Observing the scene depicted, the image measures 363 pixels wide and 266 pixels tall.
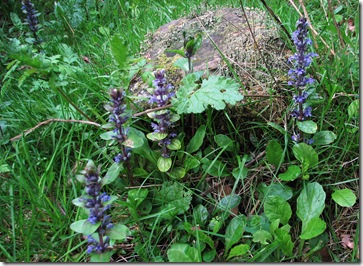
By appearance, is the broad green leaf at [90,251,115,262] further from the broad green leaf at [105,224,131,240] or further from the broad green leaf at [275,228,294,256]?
the broad green leaf at [275,228,294,256]

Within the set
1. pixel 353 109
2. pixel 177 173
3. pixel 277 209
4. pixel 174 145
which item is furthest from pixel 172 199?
pixel 353 109

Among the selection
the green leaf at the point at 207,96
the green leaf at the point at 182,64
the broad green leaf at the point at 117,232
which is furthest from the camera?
the green leaf at the point at 182,64

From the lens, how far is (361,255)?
190 centimetres

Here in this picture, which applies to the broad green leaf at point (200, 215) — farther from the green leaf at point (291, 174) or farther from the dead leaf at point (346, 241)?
the dead leaf at point (346, 241)

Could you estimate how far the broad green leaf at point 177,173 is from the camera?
227 centimetres

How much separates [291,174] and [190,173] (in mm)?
583

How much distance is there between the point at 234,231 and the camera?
2045mm

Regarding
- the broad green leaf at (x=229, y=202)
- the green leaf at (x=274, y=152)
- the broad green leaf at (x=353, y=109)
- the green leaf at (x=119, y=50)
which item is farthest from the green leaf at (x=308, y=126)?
the green leaf at (x=119, y=50)

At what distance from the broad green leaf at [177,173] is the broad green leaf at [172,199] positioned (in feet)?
0.13

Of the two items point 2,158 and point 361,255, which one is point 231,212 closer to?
point 361,255

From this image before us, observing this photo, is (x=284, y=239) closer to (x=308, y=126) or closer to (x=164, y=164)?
(x=308, y=126)

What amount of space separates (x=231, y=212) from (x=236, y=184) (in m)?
0.15

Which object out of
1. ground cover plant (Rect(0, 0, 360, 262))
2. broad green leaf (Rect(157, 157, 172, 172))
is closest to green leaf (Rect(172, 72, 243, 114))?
ground cover plant (Rect(0, 0, 360, 262))

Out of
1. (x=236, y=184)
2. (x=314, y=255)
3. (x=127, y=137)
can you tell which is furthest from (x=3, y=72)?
(x=314, y=255)
